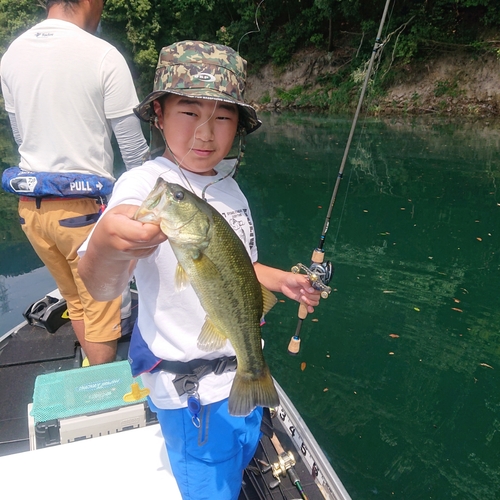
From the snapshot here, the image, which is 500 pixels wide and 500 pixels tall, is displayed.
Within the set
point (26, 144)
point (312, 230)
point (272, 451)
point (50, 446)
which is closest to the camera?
point (50, 446)

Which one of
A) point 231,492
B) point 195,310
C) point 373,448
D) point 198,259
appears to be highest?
point 198,259

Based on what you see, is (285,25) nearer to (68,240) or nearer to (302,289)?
(68,240)

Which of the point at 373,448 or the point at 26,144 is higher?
the point at 26,144

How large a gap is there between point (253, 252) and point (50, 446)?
1.75m

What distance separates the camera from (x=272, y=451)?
2.95m

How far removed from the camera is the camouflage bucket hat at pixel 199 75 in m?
2.00

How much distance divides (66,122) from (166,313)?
1857 millimetres

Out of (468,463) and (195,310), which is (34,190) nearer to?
(195,310)

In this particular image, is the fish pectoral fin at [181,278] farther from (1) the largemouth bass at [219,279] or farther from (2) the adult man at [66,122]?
(2) the adult man at [66,122]

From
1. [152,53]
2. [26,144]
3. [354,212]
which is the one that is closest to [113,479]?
[26,144]

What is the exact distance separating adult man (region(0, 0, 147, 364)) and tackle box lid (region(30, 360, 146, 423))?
537 millimetres

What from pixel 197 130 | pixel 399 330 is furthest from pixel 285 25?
pixel 197 130

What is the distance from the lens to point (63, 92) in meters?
3.03

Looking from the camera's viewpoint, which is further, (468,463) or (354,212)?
(354,212)
